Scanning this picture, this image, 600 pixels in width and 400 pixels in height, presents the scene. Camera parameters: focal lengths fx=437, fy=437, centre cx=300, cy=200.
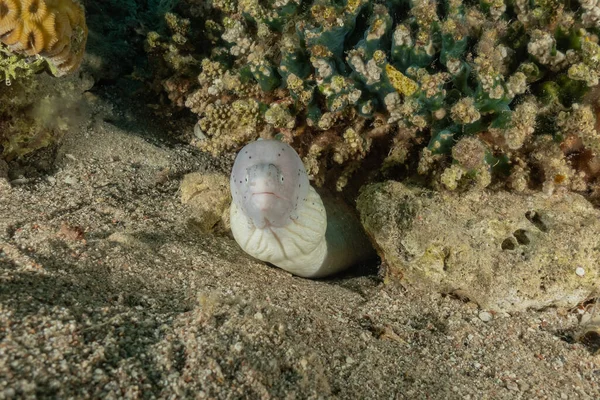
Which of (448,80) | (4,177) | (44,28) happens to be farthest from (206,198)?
(448,80)

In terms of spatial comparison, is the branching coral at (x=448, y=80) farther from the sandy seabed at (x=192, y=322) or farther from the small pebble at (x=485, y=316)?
the sandy seabed at (x=192, y=322)

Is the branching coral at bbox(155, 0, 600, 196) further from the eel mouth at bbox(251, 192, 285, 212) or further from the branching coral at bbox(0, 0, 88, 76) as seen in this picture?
the branching coral at bbox(0, 0, 88, 76)

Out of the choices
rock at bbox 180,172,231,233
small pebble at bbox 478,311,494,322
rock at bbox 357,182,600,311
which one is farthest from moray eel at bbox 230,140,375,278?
small pebble at bbox 478,311,494,322

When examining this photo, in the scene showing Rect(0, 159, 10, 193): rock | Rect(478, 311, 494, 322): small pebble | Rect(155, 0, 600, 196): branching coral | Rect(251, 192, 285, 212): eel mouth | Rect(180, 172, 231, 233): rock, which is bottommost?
Rect(0, 159, 10, 193): rock

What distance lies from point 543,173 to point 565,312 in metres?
0.91

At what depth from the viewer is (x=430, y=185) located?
310cm

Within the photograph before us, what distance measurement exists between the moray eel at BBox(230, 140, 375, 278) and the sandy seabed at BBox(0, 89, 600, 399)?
8.5 inches

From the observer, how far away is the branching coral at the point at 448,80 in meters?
2.65

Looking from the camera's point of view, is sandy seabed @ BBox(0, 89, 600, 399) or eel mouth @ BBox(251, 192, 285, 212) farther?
eel mouth @ BBox(251, 192, 285, 212)

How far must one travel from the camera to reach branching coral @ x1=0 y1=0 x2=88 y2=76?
8.52 feet

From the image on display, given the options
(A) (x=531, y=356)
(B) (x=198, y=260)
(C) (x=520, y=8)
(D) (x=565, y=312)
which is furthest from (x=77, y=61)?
(D) (x=565, y=312)

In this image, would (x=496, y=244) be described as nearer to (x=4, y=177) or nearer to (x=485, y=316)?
(x=485, y=316)

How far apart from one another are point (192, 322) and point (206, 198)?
1.59m

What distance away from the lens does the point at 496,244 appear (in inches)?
111
